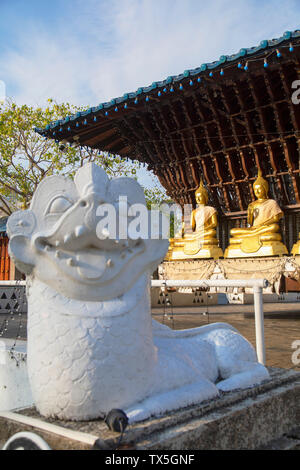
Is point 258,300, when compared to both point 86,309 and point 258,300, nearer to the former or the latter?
point 258,300

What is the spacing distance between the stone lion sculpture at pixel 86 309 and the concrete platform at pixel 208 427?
0.22 feet

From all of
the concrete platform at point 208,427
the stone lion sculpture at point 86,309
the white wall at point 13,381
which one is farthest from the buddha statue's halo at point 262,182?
the stone lion sculpture at point 86,309

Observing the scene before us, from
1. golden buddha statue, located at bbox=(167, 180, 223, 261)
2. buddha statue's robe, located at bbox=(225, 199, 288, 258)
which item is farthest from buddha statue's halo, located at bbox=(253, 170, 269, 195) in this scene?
golden buddha statue, located at bbox=(167, 180, 223, 261)

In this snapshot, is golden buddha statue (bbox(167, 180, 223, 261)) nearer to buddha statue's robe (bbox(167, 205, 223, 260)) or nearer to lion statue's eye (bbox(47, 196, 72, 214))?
buddha statue's robe (bbox(167, 205, 223, 260))

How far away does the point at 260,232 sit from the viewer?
7.96 metres

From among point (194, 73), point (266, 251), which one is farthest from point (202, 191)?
point (194, 73)

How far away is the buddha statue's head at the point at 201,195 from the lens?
9.45m

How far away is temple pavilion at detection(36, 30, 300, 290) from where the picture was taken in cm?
710

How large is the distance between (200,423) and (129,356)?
0.34 meters

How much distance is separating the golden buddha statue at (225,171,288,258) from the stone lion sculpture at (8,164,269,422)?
6.46 metres

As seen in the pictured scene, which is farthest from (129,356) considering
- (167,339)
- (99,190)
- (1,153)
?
(1,153)

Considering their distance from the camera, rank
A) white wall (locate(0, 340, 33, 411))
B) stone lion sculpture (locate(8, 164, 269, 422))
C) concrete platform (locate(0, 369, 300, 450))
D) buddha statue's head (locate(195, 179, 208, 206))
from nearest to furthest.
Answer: concrete platform (locate(0, 369, 300, 450)) → stone lion sculpture (locate(8, 164, 269, 422)) → white wall (locate(0, 340, 33, 411)) → buddha statue's head (locate(195, 179, 208, 206))

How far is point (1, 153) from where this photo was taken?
11.9m
